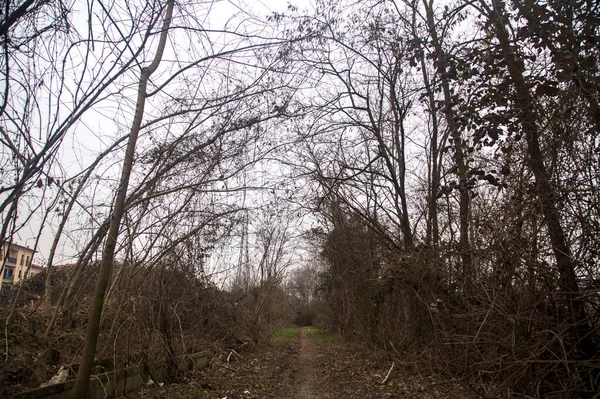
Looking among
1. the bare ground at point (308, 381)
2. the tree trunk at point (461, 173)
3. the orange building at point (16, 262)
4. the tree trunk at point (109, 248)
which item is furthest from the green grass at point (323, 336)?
the tree trunk at point (109, 248)

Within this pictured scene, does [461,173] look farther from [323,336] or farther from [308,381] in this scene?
[323,336]

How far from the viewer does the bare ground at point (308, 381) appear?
261 inches

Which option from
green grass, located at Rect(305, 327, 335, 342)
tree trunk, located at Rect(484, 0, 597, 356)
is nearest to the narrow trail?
tree trunk, located at Rect(484, 0, 597, 356)

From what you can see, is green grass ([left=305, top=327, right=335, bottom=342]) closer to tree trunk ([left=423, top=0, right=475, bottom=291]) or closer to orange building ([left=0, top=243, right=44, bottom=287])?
tree trunk ([left=423, top=0, right=475, bottom=291])

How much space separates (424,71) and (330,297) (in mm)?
12339

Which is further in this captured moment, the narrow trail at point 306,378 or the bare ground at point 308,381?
the narrow trail at point 306,378

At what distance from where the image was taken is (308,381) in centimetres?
864

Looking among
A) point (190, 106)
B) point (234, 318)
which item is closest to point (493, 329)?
point (190, 106)

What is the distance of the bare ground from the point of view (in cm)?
663

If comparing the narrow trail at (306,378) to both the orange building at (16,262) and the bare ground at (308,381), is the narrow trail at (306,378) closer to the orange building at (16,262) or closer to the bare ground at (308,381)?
the bare ground at (308,381)

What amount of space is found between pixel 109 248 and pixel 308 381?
5903mm

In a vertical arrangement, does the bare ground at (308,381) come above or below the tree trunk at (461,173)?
below

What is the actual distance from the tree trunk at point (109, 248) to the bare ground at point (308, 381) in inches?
90.5

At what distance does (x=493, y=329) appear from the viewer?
5.91 m
